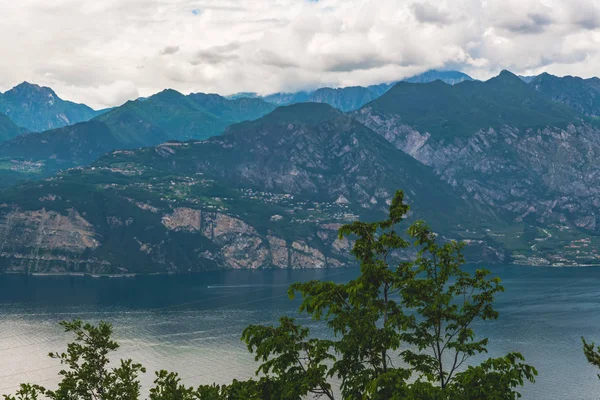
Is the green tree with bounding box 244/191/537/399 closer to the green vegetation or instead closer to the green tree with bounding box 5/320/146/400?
the green vegetation

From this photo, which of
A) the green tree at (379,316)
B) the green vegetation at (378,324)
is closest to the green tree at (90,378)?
the green vegetation at (378,324)

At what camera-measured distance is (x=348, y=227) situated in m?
54.3

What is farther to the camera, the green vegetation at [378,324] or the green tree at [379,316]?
the green tree at [379,316]

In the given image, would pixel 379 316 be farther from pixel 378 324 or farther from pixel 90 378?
pixel 90 378

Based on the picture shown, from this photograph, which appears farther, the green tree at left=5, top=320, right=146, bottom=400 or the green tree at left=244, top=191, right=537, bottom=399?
the green tree at left=5, top=320, right=146, bottom=400

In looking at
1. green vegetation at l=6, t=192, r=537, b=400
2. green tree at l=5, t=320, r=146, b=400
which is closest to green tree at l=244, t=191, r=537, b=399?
green vegetation at l=6, t=192, r=537, b=400

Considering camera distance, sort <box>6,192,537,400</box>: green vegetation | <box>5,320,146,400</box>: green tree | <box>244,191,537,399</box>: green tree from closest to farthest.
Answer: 1. <box>6,192,537,400</box>: green vegetation
2. <box>244,191,537,399</box>: green tree
3. <box>5,320,146,400</box>: green tree

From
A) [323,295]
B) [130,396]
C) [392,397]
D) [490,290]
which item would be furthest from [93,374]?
[490,290]

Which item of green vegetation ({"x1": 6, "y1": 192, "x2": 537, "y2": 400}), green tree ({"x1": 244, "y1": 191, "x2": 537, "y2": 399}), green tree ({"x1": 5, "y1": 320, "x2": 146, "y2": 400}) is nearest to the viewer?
green vegetation ({"x1": 6, "y1": 192, "x2": 537, "y2": 400})

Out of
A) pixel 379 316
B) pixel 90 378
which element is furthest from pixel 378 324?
pixel 90 378

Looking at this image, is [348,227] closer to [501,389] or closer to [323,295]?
[323,295]

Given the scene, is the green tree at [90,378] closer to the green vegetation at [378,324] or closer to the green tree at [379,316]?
the green vegetation at [378,324]

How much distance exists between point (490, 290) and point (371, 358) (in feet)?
37.0

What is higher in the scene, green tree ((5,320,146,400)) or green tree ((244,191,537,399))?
green tree ((244,191,537,399))
